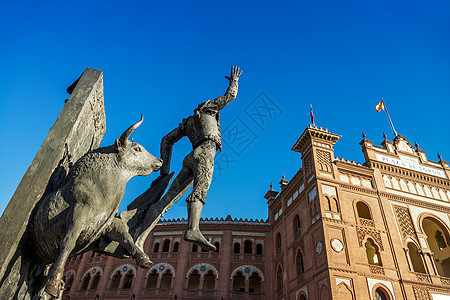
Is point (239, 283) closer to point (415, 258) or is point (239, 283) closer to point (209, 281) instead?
point (209, 281)

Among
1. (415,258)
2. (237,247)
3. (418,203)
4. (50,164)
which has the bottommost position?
(50,164)

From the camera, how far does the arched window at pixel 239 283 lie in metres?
22.7

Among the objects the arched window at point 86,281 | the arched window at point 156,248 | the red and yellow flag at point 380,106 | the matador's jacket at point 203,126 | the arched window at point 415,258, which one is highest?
the red and yellow flag at point 380,106

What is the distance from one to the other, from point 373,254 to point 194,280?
42.5 ft

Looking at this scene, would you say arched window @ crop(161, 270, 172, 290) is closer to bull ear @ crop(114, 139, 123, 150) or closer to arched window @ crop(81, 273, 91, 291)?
arched window @ crop(81, 273, 91, 291)

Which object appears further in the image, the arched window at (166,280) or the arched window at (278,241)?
the arched window at (166,280)

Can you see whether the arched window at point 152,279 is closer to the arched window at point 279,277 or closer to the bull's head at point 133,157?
the arched window at point 279,277

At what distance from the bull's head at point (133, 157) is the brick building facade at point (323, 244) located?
15.2 metres

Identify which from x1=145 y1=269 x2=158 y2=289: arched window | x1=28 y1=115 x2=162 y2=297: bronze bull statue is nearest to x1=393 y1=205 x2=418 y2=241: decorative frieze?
x1=145 y1=269 x2=158 y2=289: arched window

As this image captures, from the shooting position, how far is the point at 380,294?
50.8 feet

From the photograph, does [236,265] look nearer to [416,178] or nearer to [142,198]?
[416,178]

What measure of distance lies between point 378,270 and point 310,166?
276 inches

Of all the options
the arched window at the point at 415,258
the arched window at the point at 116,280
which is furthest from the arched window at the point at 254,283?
the arched window at the point at 415,258

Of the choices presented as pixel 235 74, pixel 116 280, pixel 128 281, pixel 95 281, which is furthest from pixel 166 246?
pixel 235 74
